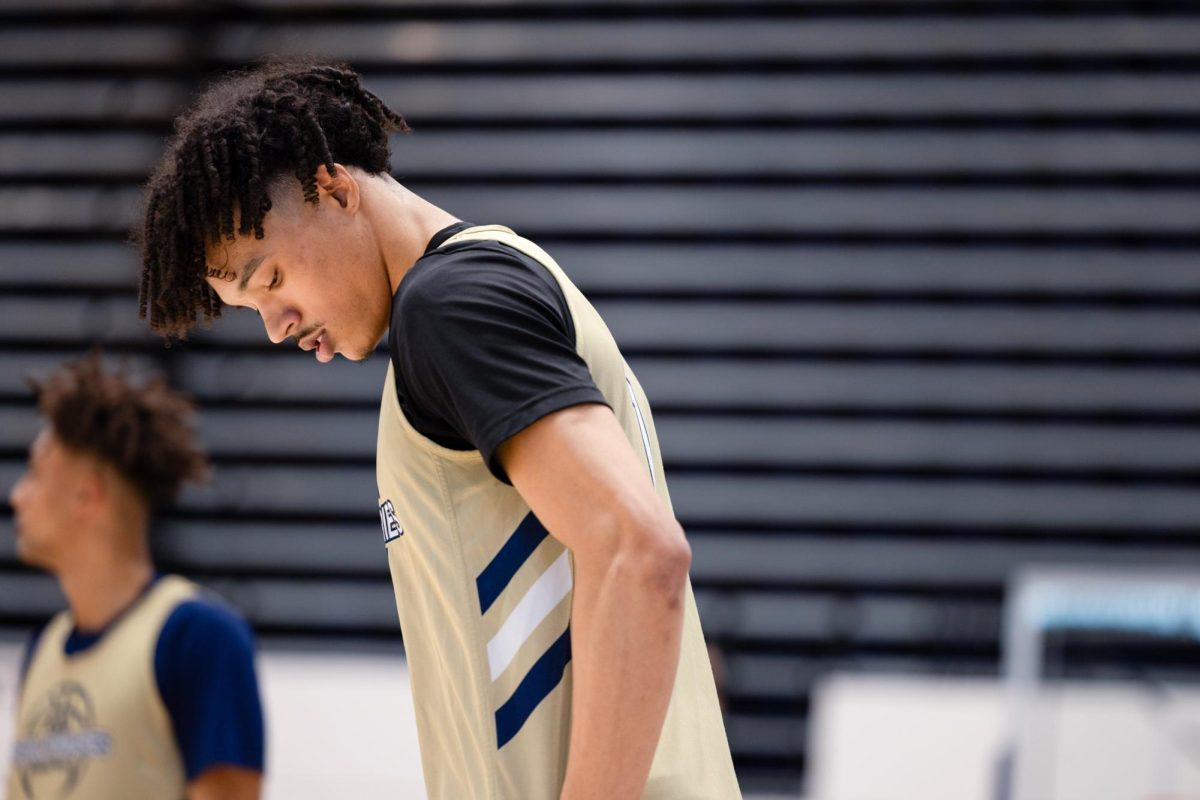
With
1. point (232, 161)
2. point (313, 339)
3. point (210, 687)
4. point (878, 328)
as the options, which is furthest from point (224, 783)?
point (878, 328)

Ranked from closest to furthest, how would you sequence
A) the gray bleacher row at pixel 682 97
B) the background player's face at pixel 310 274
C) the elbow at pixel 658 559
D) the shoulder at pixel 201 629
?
the elbow at pixel 658 559 < the background player's face at pixel 310 274 < the shoulder at pixel 201 629 < the gray bleacher row at pixel 682 97

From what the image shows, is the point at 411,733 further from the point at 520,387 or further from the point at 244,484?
the point at 520,387

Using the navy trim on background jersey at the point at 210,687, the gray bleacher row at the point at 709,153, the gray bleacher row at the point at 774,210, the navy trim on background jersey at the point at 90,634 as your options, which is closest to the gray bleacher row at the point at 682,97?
the gray bleacher row at the point at 709,153

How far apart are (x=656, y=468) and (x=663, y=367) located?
132 inches

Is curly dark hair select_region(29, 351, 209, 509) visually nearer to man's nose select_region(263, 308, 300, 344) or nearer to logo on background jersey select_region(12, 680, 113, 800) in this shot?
logo on background jersey select_region(12, 680, 113, 800)

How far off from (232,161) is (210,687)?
6.55 ft

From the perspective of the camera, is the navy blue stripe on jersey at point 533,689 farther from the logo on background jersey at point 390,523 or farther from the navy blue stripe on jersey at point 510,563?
the logo on background jersey at point 390,523

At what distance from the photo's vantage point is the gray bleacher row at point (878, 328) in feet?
16.1

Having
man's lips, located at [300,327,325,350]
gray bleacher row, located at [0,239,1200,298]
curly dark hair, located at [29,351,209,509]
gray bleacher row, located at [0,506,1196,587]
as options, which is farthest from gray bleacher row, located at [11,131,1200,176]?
man's lips, located at [300,327,325,350]

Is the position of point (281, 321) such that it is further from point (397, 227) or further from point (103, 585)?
point (103, 585)

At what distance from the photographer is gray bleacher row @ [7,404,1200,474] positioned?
488 cm

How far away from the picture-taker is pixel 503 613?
161 centimetres

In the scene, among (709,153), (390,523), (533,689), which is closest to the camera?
(533,689)

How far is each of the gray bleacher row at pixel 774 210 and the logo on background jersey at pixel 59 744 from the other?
1.90m
